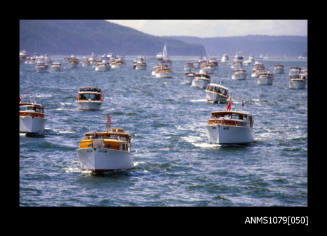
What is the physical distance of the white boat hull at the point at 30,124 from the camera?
2007 inches

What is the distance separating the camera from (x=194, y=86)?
12519 centimetres

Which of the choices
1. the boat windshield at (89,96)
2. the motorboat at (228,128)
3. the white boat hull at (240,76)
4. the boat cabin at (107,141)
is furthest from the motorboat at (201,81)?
the boat cabin at (107,141)

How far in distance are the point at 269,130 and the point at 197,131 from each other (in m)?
8.34

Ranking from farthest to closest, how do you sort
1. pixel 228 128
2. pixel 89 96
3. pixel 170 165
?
pixel 89 96, pixel 228 128, pixel 170 165

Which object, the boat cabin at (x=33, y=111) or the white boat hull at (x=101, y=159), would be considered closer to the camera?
the white boat hull at (x=101, y=159)

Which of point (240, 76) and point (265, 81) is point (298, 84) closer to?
point (265, 81)

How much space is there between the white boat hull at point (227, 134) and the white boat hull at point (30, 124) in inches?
621

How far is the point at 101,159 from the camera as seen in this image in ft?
118

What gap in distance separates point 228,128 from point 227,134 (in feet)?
1.87

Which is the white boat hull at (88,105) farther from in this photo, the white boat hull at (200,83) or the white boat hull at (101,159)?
the white boat hull at (200,83)

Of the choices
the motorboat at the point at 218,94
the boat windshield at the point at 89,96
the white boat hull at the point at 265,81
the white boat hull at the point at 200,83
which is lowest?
the boat windshield at the point at 89,96

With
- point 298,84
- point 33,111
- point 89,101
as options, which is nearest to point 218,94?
point 89,101
